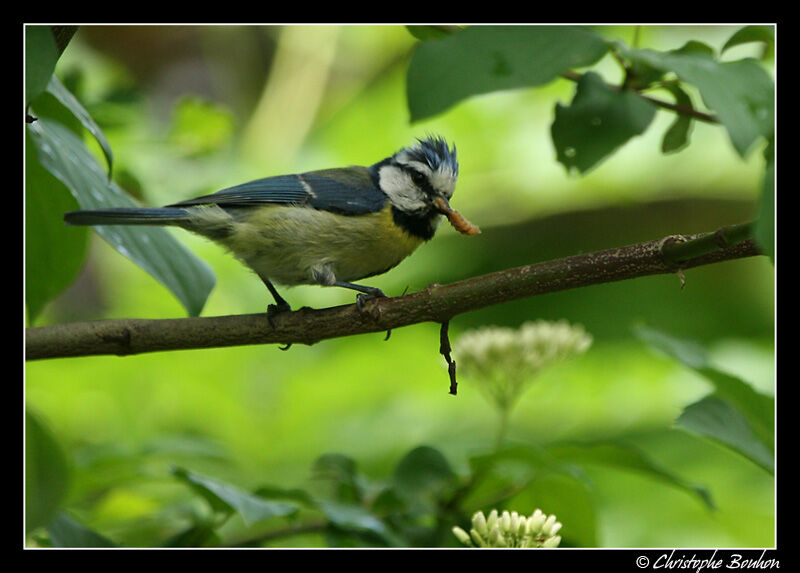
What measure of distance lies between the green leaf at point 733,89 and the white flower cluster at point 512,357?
0.86 metres

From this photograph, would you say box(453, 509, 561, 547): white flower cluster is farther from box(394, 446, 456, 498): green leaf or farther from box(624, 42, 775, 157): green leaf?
box(624, 42, 775, 157): green leaf

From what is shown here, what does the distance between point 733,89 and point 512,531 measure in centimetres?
86

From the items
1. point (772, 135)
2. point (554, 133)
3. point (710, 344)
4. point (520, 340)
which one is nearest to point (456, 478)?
point (520, 340)

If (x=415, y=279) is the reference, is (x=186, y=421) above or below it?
below

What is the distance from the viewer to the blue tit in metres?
2.32

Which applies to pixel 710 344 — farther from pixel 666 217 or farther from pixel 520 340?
pixel 520 340

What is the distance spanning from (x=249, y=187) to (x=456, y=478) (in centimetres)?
110

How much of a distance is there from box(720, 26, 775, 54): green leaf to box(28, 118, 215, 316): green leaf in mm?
1212

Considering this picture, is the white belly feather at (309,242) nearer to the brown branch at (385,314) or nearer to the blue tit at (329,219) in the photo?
the blue tit at (329,219)

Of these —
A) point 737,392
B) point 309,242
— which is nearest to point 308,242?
point 309,242

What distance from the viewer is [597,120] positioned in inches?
62.8

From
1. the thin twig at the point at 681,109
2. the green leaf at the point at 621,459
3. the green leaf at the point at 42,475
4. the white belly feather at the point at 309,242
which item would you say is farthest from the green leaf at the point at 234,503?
the thin twig at the point at 681,109

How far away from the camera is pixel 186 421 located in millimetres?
2570

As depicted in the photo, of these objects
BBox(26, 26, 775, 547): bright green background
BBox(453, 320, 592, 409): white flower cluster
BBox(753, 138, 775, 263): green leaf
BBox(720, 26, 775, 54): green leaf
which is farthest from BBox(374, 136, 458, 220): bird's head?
BBox(753, 138, 775, 263): green leaf
